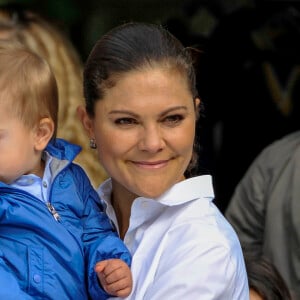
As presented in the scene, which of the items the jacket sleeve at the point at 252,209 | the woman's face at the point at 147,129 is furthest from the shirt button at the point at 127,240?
the jacket sleeve at the point at 252,209

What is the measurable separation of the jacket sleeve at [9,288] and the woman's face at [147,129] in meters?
0.35

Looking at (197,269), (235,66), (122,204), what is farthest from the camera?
(235,66)

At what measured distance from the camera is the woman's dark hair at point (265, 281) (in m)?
2.72

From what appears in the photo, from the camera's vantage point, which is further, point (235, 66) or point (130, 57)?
point (235, 66)

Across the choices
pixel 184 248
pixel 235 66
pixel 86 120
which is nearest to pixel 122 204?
pixel 86 120

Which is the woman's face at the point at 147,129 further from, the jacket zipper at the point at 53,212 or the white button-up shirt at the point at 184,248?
the jacket zipper at the point at 53,212

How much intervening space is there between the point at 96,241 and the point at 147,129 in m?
0.32

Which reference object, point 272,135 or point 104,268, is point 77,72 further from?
point 104,268

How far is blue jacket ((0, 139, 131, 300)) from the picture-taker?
2100 mm

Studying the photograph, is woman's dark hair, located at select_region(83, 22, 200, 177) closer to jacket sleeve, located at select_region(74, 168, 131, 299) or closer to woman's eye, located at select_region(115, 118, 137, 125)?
woman's eye, located at select_region(115, 118, 137, 125)

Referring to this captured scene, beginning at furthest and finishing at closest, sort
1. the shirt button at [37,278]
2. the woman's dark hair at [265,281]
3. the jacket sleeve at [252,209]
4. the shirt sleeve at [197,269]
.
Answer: the jacket sleeve at [252,209] → the woman's dark hair at [265,281] → the shirt button at [37,278] → the shirt sleeve at [197,269]

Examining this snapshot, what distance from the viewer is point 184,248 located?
6.73 feet

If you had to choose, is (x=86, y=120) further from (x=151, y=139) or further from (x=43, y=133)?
(x=151, y=139)

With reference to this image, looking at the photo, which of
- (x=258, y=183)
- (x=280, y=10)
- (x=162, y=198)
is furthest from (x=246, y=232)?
(x=162, y=198)
